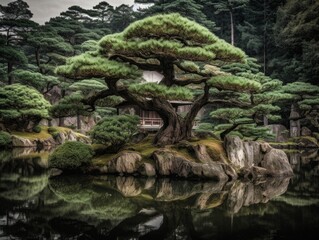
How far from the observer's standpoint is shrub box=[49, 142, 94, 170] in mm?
12141

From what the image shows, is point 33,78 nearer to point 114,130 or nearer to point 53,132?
point 53,132

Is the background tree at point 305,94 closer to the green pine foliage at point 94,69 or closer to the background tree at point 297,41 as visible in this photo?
the background tree at point 297,41

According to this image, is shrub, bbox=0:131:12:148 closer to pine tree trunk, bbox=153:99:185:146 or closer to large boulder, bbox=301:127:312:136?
pine tree trunk, bbox=153:99:185:146

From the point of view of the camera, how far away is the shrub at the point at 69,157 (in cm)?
1214

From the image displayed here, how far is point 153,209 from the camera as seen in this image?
7.39 metres

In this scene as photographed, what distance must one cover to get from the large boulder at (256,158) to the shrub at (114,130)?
13.6 ft

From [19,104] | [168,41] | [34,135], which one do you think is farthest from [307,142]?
[19,104]

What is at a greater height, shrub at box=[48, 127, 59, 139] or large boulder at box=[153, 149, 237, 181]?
shrub at box=[48, 127, 59, 139]

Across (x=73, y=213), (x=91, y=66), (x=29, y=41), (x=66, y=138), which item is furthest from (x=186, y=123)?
(x=29, y=41)

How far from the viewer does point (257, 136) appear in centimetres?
1642

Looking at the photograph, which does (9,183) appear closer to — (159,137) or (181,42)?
(159,137)

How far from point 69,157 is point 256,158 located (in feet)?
24.7

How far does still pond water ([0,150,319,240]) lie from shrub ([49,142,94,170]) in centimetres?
70

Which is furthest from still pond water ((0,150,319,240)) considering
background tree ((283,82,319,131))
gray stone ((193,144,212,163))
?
background tree ((283,82,319,131))
